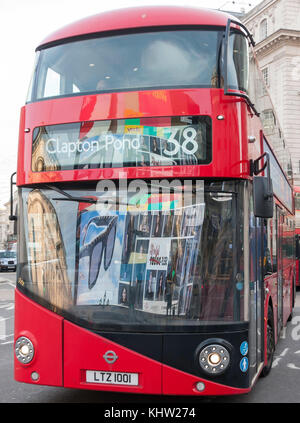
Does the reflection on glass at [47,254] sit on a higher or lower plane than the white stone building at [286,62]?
lower

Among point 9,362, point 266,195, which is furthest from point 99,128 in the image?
point 9,362

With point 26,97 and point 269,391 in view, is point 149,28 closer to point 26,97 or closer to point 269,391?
point 26,97

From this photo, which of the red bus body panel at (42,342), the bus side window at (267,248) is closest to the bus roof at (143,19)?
the bus side window at (267,248)

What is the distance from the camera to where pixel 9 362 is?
8141mm

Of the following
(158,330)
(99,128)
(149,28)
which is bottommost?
(158,330)

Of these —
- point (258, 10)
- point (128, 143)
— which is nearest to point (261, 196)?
point (128, 143)

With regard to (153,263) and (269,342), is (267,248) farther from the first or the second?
(153,263)

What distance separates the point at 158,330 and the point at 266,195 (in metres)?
1.58

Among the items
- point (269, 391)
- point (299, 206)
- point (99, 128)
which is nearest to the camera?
point (99, 128)

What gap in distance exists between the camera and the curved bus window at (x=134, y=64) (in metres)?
5.44

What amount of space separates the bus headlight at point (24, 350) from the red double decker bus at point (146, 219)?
0.03 m

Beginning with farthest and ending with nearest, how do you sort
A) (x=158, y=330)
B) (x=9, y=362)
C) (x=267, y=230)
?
(x=9, y=362), (x=267, y=230), (x=158, y=330)

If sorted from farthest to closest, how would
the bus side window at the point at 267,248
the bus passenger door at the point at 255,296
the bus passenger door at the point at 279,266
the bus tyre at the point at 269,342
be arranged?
the bus passenger door at the point at 279,266 → the bus tyre at the point at 269,342 → the bus side window at the point at 267,248 → the bus passenger door at the point at 255,296

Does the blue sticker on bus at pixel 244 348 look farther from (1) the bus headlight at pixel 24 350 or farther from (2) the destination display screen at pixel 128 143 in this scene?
(1) the bus headlight at pixel 24 350
